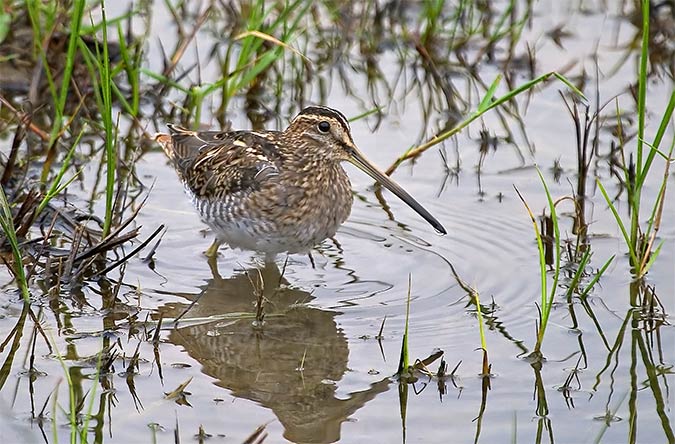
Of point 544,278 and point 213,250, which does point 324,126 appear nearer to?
point 213,250

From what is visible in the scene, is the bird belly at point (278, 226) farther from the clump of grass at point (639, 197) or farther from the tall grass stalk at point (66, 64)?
the clump of grass at point (639, 197)

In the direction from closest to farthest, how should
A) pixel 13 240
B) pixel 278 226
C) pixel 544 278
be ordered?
pixel 544 278
pixel 13 240
pixel 278 226

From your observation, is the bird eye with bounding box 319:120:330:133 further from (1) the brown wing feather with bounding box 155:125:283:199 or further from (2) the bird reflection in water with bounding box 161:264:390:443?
(2) the bird reflection in water with bounding box 161:264:390:443

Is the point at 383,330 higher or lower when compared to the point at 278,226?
lower

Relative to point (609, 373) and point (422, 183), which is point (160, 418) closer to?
point (609, 373)

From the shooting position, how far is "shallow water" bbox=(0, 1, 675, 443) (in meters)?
4.63

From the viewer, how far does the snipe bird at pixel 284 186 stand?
601 centimetres

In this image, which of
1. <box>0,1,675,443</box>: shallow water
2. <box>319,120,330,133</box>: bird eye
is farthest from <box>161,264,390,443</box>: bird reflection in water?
<box>319,120,330,133</box>: bird eye

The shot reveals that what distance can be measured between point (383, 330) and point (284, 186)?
1.00 meters

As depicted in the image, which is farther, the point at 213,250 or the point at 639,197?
the point at 213,250

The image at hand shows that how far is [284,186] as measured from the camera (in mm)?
6102

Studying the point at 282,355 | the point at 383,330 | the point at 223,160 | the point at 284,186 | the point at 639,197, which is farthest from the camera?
the point at 223,160

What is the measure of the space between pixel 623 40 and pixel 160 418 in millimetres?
5645

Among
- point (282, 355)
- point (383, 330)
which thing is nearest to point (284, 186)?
point (383, 330)
